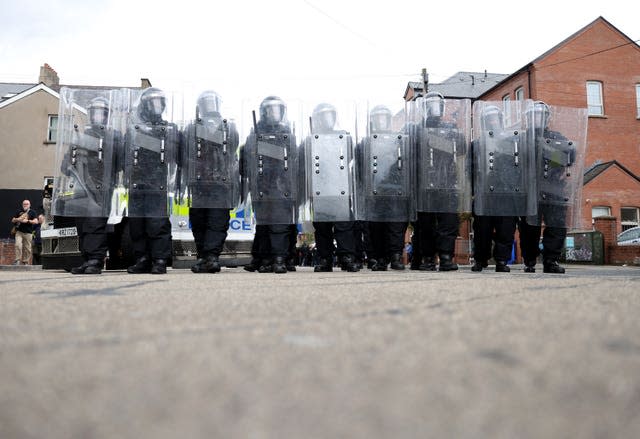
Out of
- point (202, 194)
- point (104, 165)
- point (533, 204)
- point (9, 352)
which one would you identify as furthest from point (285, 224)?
point (9, 352)

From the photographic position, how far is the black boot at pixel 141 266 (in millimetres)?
6459

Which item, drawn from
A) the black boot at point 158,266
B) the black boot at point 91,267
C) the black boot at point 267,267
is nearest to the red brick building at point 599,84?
the black boot at point 267,267

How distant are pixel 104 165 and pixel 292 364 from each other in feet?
19.1

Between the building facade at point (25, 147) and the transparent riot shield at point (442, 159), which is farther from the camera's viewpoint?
the building facade at point (25, 147)

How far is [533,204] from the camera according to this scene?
22.7 ft

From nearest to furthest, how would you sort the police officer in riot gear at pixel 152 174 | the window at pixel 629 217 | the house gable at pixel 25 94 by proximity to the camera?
the police officer in riot gear at pixel 152 174 < the window at pixel 629 217 < the house gable at pixel 25 94

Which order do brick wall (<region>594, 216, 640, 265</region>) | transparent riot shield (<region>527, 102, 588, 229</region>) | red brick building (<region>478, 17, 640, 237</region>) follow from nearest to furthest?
transparent riot shield (<region>527, 102, 588, 229</region>) → brick wall (<region>594, 216, 640, 265</region>) → red brick building (<region>478, 17, 640, 237</region>)

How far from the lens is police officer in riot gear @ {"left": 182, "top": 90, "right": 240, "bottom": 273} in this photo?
6.41 metres

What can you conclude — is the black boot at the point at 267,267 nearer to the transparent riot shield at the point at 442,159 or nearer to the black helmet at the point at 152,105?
the transparent riot shield at the point at 442,159

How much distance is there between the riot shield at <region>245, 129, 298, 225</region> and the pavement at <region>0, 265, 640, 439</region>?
4.68 metres

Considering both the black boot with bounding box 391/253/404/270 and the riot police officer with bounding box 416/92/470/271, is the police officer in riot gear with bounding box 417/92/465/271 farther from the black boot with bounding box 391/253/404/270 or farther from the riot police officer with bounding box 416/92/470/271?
the black boot with bounding box 391/253/404/270

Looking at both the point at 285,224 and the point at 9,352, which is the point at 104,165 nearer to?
the point at 285,224

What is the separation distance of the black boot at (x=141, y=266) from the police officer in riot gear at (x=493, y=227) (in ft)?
13.3

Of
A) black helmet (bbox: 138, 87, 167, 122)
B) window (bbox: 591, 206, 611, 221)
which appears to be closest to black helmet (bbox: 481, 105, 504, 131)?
black helmet (bbox: 138, 87, 167, 122)
